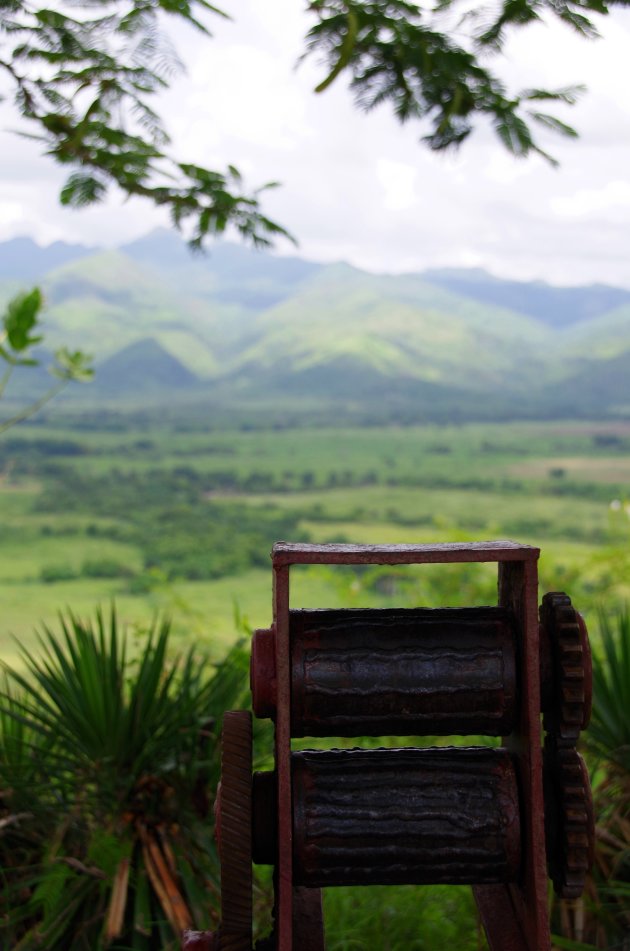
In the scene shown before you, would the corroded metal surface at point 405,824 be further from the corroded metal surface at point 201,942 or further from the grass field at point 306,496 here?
the grass field at point 306,496

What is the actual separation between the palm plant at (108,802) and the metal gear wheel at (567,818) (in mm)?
1218

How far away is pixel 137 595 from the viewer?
1545cm

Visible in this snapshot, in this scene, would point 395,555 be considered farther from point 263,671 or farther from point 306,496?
point 306,496

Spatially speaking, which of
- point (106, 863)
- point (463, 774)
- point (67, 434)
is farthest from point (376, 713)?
point (67, 434)

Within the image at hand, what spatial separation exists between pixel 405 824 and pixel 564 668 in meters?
0.33

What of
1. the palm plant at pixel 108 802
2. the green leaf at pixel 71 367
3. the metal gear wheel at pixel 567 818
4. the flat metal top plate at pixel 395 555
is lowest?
the palm plant at pixel 108 802

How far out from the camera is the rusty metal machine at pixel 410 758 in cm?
138

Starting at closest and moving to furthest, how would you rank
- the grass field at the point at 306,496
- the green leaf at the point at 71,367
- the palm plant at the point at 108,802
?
the palm plant at the point at 108,802, the green leaf at the point at 71,367, the grass field at the point at 306,496

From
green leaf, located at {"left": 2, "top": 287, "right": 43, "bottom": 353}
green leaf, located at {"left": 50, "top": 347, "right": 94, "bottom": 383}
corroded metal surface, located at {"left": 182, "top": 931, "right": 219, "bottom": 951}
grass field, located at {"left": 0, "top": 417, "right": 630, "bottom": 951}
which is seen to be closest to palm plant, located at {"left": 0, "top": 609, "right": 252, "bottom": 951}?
grass field, located at {"left": 0, "top": 417, "right": 630, "bottom": 951}

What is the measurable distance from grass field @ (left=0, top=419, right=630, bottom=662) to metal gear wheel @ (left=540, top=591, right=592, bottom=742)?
3.96 metres

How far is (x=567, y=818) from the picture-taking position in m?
1.42

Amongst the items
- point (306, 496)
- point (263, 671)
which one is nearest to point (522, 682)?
point (263, 671)

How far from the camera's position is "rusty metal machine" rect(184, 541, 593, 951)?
4.54 feet

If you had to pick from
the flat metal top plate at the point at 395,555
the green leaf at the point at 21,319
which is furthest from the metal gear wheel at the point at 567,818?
the green leaf at the point at 21,319
